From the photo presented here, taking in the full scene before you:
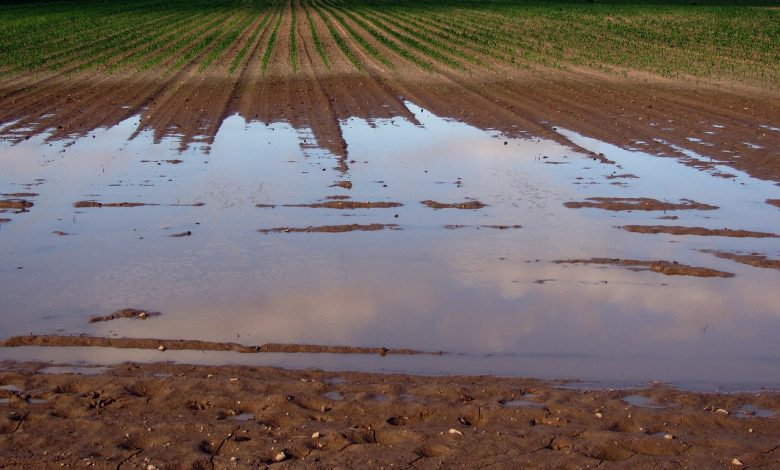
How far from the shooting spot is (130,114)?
22391mm

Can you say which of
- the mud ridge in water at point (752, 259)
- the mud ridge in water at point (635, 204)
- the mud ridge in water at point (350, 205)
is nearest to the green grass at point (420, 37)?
the mud ridge in water at point (635, 204)

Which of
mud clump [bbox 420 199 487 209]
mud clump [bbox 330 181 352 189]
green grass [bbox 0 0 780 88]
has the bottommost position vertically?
green grass [bbox 0 0 780 88]

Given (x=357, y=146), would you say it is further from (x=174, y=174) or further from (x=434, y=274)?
(x=434, y=274)

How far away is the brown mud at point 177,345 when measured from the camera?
857 cm

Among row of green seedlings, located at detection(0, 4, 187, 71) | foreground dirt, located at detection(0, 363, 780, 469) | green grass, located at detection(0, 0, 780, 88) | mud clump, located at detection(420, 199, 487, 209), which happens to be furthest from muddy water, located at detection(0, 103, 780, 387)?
row of green seedlings, located at detection(0, 4, 187, 71)

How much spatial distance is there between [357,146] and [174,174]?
12.4ft

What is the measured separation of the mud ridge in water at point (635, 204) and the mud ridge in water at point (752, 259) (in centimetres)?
210

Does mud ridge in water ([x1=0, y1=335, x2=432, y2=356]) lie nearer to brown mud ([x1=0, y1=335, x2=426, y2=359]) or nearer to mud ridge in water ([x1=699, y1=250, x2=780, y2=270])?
brown mud ([x1=0, y1=335, x2=426, y2=359])

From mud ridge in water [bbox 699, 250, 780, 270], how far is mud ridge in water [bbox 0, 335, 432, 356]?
4.40m

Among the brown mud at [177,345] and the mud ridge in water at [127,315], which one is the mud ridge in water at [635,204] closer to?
the brown mud at [177,345]

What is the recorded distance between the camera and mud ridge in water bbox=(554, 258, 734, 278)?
1072 centimetres

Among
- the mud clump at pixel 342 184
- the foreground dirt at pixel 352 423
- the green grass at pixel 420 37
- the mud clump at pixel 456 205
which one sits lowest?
the green grass at pixel 420 37

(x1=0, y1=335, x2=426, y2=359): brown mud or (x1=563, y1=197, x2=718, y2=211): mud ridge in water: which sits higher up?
(x1=0, y1=335, x2=426, y2=359): brown mud

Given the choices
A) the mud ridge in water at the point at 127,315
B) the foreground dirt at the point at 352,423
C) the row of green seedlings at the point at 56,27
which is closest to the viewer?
the foreground dirt at the point at 352,423
